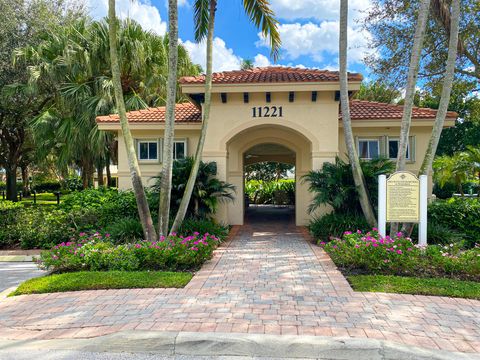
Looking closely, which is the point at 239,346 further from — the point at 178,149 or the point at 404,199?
the point at 178,149

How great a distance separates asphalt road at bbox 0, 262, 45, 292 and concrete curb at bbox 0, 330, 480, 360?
3240 mm

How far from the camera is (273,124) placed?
11.8m

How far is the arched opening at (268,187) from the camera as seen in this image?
56.3 ft

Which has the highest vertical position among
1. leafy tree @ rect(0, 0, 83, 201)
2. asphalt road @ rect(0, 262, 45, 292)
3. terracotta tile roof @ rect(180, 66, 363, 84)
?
leafy tree @ rect(0, 0, 83, 201)

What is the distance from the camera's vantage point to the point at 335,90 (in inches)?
435

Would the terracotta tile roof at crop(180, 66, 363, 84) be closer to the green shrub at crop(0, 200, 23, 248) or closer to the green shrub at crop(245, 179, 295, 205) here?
the green shrub at crop(0, 200, 23, 248)

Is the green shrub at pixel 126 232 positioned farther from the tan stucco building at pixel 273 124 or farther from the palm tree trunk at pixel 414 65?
the palm tree trunk at pixel 414 65

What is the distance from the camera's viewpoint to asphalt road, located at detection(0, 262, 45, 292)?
6.99 metres

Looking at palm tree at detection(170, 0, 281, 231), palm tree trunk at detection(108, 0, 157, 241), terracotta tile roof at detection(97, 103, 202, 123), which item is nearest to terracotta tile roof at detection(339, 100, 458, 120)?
palm tree at detection(170, 0, 281, 231)

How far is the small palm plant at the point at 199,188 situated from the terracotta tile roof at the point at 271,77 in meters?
2.65

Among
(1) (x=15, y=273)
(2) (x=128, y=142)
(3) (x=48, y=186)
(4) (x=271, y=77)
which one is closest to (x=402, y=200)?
(4) (x=271, y=77)

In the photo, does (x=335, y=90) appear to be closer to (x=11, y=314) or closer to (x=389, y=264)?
(x=389, y=264)

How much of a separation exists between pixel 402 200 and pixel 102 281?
246 inches

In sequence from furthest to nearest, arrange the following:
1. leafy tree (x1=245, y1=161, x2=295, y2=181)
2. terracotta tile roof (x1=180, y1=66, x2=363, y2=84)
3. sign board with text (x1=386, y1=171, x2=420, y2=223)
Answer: leafy tree (x1=245, y1=161, x2=295, y2=181) < terracotta tile roof (x1=180, y1=66, x2=363, y2=84) < sign board with text (x1=386, y1=171, x2=420, y2=223)
